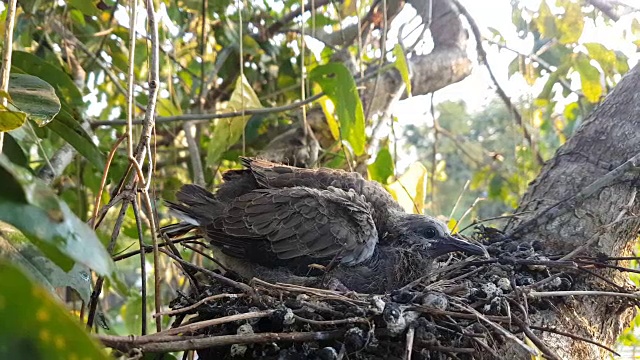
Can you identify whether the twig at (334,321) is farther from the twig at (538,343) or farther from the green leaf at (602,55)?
the green leaf at (602,55)

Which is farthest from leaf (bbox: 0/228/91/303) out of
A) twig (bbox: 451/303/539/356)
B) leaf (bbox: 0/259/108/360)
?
twig (bbox: 451/303/539/356)

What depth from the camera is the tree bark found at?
1645 mm

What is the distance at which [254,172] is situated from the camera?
2.09 m

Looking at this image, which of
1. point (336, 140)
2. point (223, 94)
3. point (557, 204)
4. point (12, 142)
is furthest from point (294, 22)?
point (12, 142)

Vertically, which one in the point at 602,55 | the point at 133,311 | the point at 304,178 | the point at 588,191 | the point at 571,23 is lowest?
the point at 133,311

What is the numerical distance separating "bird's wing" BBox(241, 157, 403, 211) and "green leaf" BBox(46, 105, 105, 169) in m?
0.64

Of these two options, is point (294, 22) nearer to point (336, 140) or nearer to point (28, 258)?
point (336, 140)

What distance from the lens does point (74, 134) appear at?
1.49m

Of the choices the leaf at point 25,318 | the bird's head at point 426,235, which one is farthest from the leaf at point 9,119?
the bird's head at point 426,235

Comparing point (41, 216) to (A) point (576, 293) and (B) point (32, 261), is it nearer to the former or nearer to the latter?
(B) point (32, 261)

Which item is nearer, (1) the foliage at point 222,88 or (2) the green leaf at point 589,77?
(1) the foliage at point 222,88

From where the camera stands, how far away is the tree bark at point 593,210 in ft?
5.40

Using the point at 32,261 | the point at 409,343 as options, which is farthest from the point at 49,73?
the point at 409,343

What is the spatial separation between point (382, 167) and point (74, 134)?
1.46 metres
